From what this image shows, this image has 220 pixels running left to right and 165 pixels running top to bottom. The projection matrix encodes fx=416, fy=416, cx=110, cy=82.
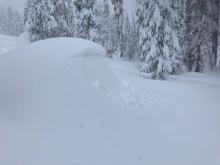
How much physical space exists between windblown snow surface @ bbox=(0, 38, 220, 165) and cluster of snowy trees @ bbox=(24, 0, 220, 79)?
42.2ft

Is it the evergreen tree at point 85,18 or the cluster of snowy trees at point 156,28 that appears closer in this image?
the cluster of snowy trees at point 156,28

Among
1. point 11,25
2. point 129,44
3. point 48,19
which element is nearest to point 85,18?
point 48,19

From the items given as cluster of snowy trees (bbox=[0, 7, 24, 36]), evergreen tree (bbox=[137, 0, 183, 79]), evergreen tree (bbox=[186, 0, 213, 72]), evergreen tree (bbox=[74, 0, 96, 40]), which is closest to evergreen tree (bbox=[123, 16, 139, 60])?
evergreen tree (bbox=[186, 0, 213, 72])

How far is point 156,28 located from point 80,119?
16.1m

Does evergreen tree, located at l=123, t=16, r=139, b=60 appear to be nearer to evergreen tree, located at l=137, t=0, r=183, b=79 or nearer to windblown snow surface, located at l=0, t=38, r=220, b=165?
evergreen tree, located at l=137, t=0, r=183, b=79

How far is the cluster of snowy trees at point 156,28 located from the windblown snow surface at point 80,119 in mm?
12870

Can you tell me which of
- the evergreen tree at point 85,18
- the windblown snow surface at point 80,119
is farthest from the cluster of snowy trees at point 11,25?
the windblown snow surface at point 80,119

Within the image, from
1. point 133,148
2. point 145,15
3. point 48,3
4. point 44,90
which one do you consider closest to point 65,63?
point 44,90

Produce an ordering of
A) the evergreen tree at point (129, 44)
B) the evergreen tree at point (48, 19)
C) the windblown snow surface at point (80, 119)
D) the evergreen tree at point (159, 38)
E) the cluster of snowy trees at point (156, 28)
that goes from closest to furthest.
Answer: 1. the windblown snow surface at point (80, 119)
2. the evergreen tree at point (159, 38)
3. the cluster of snowy trees at point (156, 28)
4. the evergreen tree at point (48, 19)
5. the evergreen tree at point (129, 44)

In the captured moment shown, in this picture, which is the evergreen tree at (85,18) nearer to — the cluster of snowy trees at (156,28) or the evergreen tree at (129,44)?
the cluster of snowy trees at (156,28)

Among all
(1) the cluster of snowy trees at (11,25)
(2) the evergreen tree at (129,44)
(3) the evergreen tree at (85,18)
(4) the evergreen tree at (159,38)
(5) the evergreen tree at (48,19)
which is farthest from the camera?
(1) the cluster of snowy trees at (11,25)

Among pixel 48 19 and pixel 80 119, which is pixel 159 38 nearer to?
pixel 48 19

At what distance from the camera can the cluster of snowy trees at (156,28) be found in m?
24.8

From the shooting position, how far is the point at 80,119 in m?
9.37
